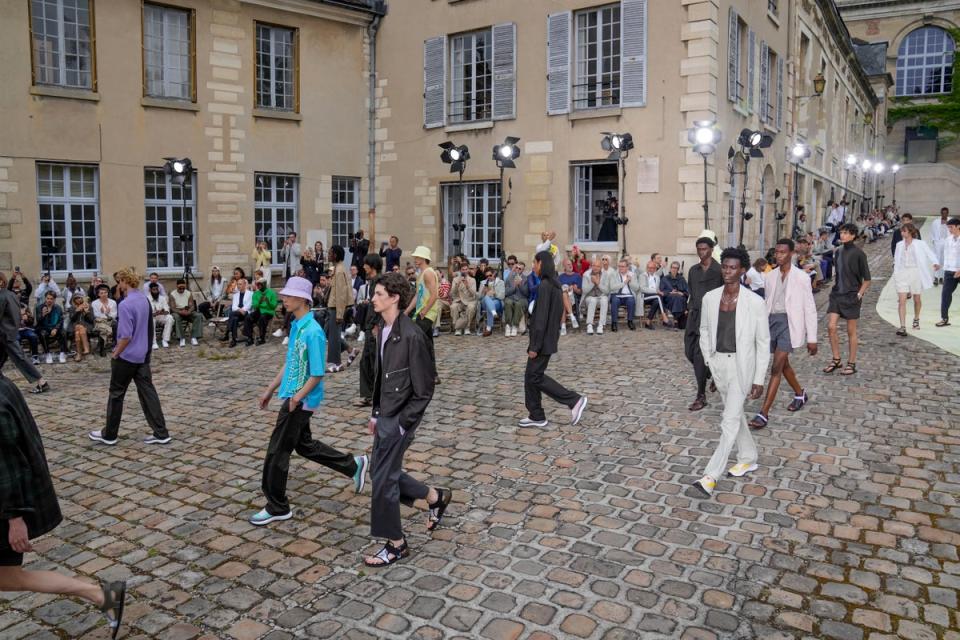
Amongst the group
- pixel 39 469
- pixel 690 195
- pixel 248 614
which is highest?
pixel 690 195

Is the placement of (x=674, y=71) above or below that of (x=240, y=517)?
above

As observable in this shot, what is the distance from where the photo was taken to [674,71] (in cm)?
1578

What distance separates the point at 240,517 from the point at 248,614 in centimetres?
141

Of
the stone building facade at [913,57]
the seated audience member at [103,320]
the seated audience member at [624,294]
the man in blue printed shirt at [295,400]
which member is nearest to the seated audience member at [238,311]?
the seated audience member at [103,320]

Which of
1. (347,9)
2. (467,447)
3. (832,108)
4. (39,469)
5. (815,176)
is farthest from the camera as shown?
(832,108)

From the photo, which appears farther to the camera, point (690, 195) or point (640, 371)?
point (690, 195)

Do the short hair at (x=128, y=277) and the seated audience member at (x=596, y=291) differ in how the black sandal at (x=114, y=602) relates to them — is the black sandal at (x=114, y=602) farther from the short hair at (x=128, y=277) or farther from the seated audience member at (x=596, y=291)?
the seated audience member at (x=596, y=291)

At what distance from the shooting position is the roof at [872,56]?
45.6m

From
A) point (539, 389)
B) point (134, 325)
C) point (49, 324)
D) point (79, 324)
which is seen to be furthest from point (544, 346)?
point (49, 324)

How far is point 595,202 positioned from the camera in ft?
59.9

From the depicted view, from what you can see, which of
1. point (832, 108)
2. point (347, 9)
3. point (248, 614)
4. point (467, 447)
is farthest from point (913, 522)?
point (832, 108)

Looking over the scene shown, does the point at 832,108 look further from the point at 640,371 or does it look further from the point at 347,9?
the point at 640,371

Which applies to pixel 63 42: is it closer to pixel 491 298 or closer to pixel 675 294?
pixel 491 298

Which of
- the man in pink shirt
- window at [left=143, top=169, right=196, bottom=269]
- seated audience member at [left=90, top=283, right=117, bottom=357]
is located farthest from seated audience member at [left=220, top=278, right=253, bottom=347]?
the man in pink shirt
